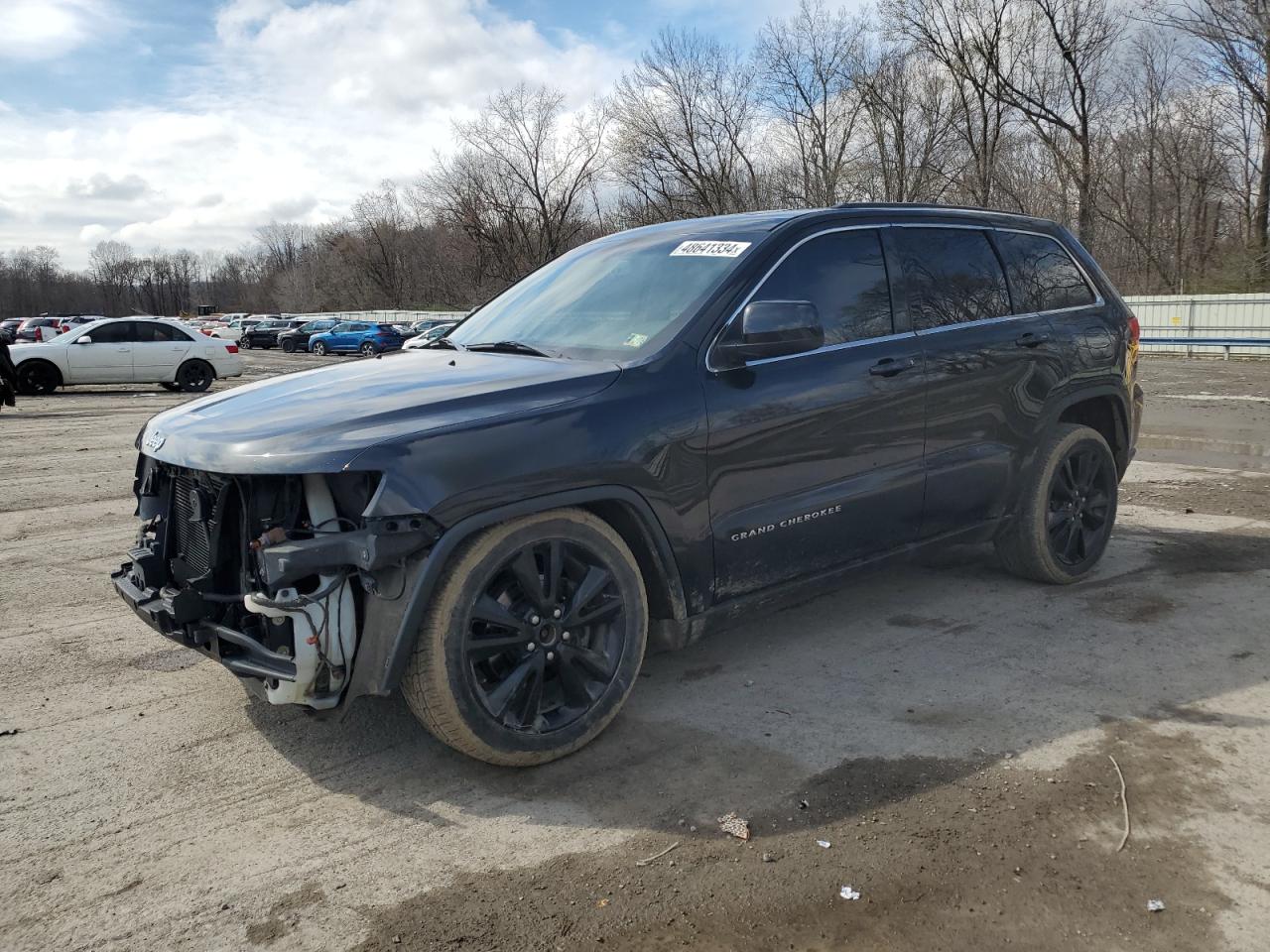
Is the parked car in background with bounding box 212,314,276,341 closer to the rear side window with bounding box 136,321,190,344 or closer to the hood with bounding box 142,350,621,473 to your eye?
the rear side window with bounding box 136,321,190,344

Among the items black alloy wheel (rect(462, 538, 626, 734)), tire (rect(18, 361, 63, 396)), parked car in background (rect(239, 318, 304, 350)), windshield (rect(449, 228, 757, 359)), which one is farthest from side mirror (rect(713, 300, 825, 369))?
parked car in background (rect(239, 318, 304, 350))

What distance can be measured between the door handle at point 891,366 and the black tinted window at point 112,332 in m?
20.4

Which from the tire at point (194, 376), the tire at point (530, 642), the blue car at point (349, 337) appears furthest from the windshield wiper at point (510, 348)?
the blue car at point (349, 337)

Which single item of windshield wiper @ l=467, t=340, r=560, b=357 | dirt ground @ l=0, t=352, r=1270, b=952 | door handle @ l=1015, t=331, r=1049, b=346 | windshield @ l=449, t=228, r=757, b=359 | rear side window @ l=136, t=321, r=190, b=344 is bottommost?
dirt ground @ l=0, t=352, r=1270, b=952

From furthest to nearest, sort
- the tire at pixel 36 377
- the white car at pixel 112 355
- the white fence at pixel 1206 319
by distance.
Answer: the white fence at pixel 1206 319, the white car at pixel 112 355, the tire at pixel 36 377

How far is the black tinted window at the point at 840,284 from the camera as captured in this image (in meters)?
4.09

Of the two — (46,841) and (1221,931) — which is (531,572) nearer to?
(46,841)

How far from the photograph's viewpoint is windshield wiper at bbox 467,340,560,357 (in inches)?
158

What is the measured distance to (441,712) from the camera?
10.2 feet

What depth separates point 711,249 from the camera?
13.7 ft

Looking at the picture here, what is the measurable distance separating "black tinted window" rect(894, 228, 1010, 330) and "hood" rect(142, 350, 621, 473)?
5.85ft

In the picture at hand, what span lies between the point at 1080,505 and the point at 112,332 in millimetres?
20743

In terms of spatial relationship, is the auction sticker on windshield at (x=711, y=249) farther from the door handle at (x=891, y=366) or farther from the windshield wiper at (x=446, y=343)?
the windshield wiper at (x=446, y=343)

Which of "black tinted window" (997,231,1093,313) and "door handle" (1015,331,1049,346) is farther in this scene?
"black tinted window" (997,231,1093,313)
